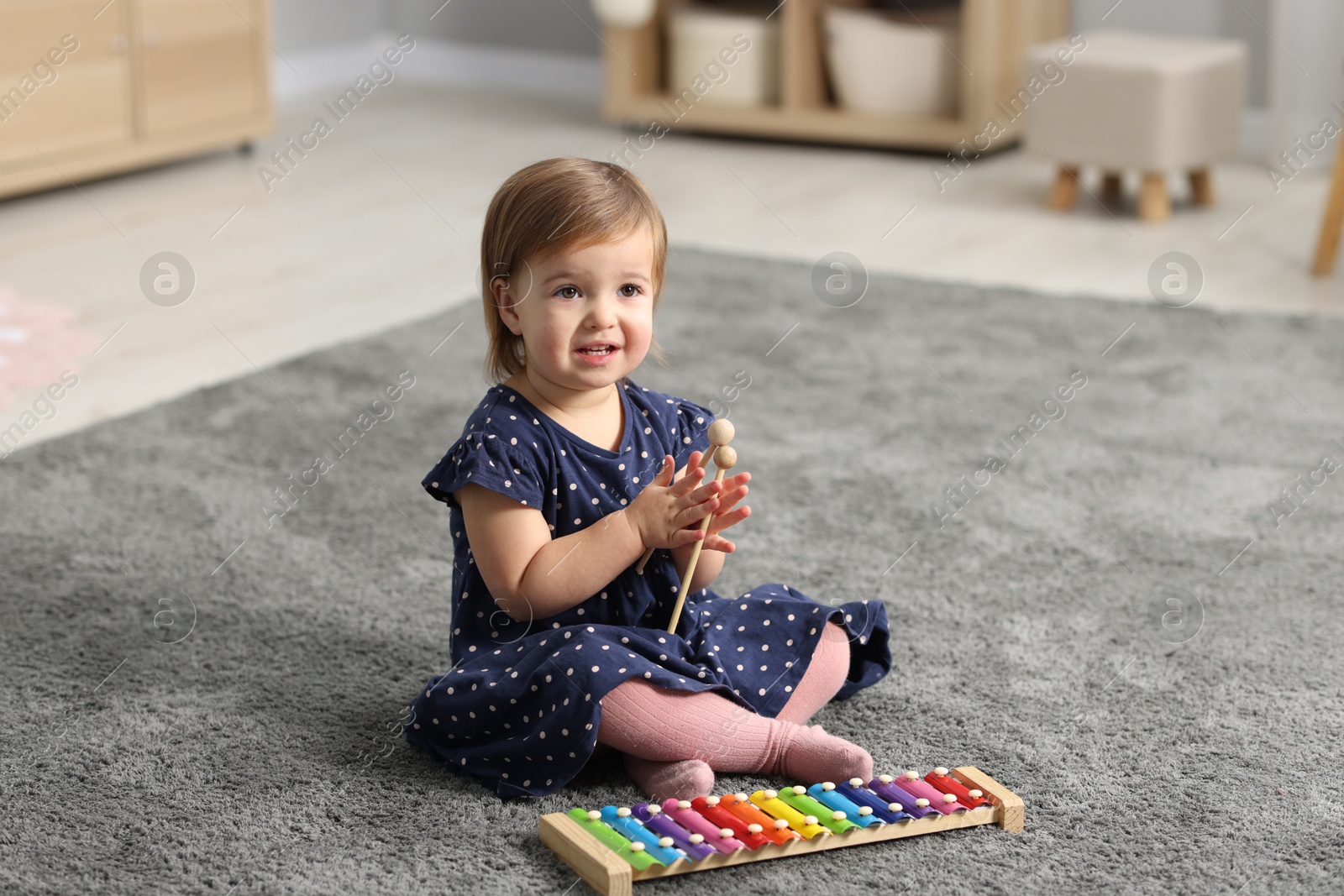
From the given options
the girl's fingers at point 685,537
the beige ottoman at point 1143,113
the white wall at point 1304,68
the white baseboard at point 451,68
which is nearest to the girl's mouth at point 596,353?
the girl's fingers at point 685,537

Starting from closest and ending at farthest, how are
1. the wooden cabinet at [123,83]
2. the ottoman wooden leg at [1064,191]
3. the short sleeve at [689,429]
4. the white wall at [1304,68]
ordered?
1. the short sleeve at [689,429]
2. the wooden cabinet at [123,83]
3. the ottoman wooden leg at [1064,191]
4. the white wall at [1304,68]

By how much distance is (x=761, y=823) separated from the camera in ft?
3.10

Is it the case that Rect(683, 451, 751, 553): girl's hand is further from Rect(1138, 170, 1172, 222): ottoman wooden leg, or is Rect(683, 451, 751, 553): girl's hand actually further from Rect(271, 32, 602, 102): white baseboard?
Rect(271, 32, 602, 102): white baseboard

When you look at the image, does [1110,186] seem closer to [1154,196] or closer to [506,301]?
[1154,196]

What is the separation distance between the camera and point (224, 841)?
0.95 metres

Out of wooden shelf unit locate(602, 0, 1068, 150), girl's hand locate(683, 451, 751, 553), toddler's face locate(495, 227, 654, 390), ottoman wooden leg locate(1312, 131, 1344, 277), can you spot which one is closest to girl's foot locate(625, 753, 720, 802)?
girl's hand locate(683, 451, 751, 553)

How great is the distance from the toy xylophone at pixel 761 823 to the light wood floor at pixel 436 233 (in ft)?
3.52

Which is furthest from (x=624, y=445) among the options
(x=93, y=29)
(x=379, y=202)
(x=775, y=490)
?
(x=93, y=29)

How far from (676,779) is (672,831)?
0.07 m

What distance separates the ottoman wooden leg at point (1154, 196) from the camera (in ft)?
9.04

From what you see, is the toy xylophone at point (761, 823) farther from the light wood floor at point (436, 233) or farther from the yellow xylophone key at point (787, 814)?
the light wood floor at point (436, 233)

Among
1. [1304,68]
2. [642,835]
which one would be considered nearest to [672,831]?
[642,835]

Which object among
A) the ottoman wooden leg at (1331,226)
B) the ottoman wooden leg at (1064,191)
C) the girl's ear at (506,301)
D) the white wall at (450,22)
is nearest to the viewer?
the girl's ear at (506,301)

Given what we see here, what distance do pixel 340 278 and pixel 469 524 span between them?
148cm
